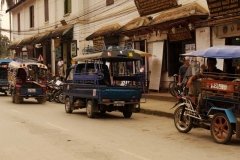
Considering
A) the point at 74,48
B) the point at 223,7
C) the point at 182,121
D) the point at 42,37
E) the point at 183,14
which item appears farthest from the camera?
the point at 42,37

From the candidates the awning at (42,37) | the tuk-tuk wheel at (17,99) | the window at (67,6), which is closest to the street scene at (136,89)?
the tuk-tuk wheel at (17,99)

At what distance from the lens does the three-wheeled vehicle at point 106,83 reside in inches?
641

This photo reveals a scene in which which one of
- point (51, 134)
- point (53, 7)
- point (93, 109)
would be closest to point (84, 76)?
point (93, 109)

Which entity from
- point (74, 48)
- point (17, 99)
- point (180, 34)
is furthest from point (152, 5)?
point (74, 48)

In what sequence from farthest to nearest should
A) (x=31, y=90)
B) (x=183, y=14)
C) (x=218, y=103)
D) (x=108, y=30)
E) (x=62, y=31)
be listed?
(x=62, y=31) → (x=108, y=30) → (x=31, y=90) → (x=183, y=14) → (x=218, y=103)

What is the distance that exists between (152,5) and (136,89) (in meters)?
8.71

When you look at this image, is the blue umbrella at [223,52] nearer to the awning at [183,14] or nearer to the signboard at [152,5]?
the awning at [183,14]

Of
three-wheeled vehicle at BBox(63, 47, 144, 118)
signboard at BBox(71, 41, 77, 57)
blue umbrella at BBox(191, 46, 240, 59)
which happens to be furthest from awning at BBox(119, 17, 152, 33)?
blue umbrella at BBox(191, 46, 240, 59)

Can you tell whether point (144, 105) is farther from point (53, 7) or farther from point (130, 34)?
point (53, 7)

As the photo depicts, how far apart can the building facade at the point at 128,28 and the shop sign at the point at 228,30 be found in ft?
2.76

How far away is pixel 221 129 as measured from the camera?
11117 mm

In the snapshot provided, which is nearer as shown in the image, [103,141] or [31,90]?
[103,141]

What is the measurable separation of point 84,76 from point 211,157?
28.8 feet

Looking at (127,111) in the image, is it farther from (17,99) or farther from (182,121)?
(17,99)
